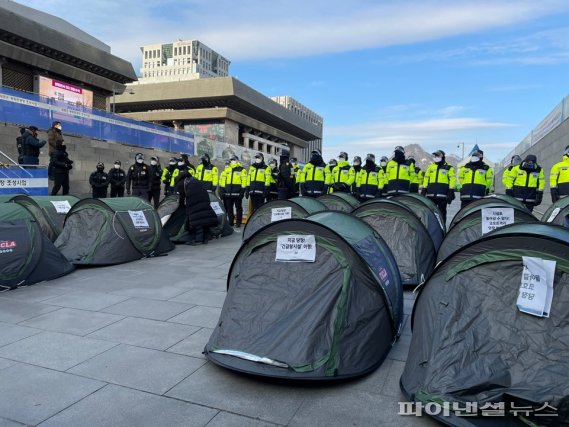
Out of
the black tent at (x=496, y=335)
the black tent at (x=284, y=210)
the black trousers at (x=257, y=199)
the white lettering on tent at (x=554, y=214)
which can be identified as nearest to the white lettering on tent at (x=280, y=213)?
the black tent at (x=284, y=210)

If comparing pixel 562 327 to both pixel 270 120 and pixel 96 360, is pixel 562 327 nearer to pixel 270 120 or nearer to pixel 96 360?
pixel 96 360

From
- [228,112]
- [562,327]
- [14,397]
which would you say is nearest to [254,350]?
[14,397]

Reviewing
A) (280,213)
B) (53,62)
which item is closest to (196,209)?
(280,213)

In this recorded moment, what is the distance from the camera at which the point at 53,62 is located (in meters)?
24.6

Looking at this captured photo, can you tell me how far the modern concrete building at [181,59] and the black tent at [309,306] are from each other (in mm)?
113512

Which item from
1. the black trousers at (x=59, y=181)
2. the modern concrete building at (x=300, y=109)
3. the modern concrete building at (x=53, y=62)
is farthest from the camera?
the modern concrete building at (x=300, y=109)

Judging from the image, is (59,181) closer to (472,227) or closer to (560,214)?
(472,227)

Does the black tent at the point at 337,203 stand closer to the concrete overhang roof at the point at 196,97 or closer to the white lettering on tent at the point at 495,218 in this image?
the white lettering on tent at the point at 495,218

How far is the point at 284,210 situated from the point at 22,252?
4.48m

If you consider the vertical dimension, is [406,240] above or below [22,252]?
above

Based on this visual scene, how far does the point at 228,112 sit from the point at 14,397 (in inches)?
1980

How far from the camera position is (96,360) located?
401cm

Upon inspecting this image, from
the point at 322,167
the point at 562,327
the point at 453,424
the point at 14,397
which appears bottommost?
the point at 14,397

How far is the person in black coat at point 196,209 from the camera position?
10.1 meters
